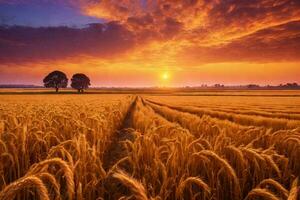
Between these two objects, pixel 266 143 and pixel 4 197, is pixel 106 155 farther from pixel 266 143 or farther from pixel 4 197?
pixel 4 197

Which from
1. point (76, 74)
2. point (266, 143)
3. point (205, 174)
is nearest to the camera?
point (205, 174)

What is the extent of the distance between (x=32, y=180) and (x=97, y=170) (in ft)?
6.79

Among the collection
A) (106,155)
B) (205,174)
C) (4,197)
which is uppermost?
(4,197)

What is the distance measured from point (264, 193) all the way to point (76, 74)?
383 feet

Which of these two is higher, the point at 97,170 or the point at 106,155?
the point at 97,170

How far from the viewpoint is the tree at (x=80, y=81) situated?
111m

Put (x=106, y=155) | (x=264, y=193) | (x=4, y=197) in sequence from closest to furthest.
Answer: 1. (x=4, y=197)
2. (x=264, y=193)
3. (x=106, y=155)

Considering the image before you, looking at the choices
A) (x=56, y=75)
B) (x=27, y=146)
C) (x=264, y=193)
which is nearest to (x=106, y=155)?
(x=27, y=146)

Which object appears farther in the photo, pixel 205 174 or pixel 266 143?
pixel 266 143

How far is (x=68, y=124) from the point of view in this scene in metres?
7.33

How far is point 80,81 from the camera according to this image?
368 ft

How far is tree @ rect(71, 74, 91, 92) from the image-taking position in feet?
364

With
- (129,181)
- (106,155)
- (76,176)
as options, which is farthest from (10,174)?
(106,155)

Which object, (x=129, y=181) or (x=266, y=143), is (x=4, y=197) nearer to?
(x=129, y=181)
